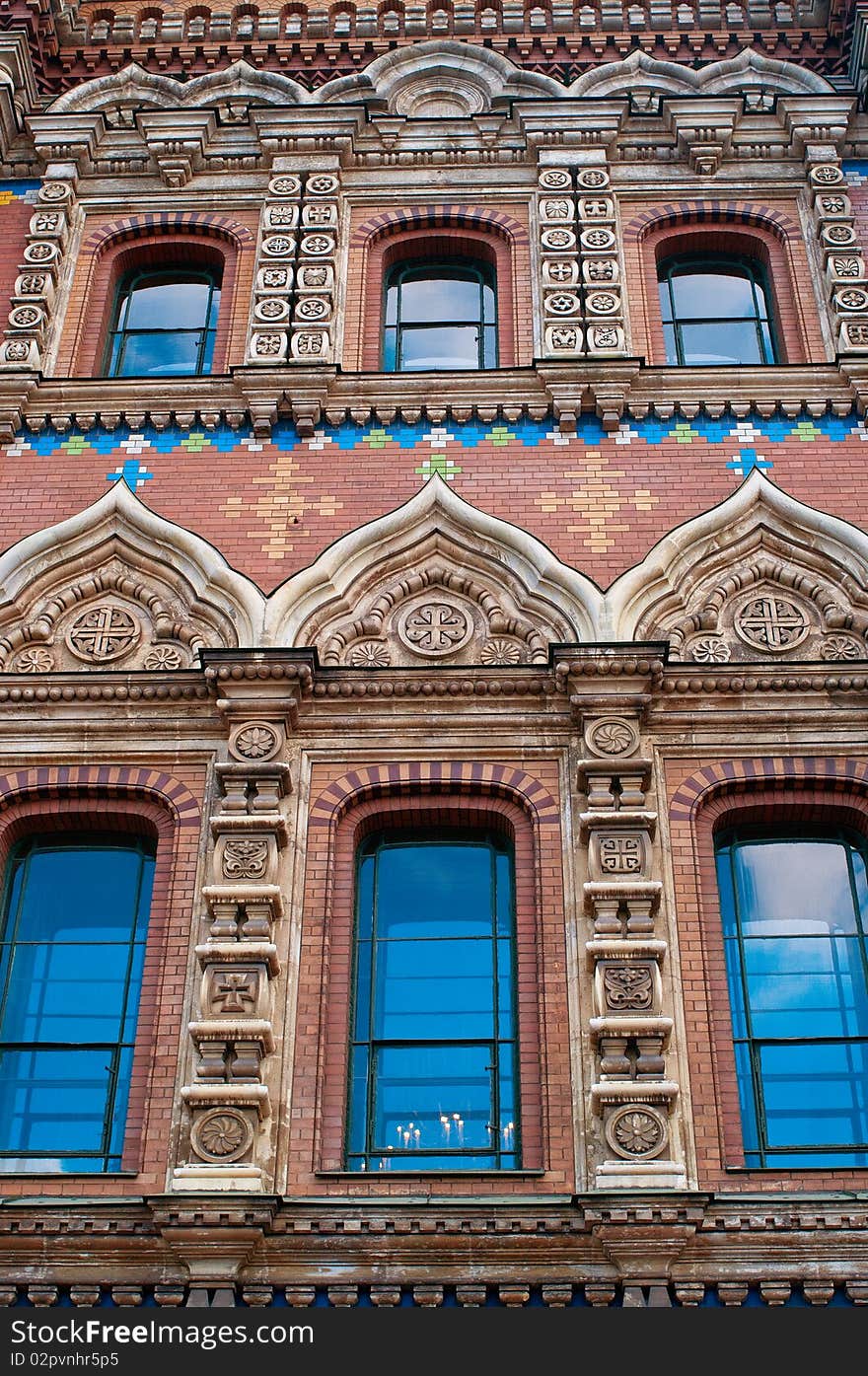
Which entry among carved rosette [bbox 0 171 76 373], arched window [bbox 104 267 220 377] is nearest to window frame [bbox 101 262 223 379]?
arched window [bbox 104 267 220 377]

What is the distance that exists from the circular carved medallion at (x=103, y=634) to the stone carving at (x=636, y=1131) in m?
4.60

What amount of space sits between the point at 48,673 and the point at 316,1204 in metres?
4.07

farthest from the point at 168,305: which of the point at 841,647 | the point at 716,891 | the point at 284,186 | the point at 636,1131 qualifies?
the point at 636,1131

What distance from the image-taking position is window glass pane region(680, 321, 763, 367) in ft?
47.0

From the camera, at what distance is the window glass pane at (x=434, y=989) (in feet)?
34.9

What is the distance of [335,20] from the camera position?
16.5 meters

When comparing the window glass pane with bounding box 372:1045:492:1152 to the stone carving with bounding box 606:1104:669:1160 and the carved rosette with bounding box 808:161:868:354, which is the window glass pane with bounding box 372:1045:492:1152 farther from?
the carved rosette with bounding box 808:161:868:354

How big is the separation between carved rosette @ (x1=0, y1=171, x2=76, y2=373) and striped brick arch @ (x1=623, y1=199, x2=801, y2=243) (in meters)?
4.56

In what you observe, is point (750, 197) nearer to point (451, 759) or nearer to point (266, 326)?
point (266, 326)

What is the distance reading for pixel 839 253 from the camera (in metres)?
14.4

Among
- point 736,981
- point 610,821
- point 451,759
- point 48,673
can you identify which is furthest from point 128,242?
point 736,981

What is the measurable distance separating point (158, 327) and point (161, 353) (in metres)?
0.33

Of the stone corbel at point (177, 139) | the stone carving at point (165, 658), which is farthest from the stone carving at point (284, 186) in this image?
the stone carving at point (165, 658)

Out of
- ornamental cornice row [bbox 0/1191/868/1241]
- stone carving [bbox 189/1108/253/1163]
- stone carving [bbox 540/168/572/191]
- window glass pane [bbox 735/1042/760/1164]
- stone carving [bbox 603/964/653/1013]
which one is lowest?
ornamental cornice row [bbox 0/1191/868/1241]
